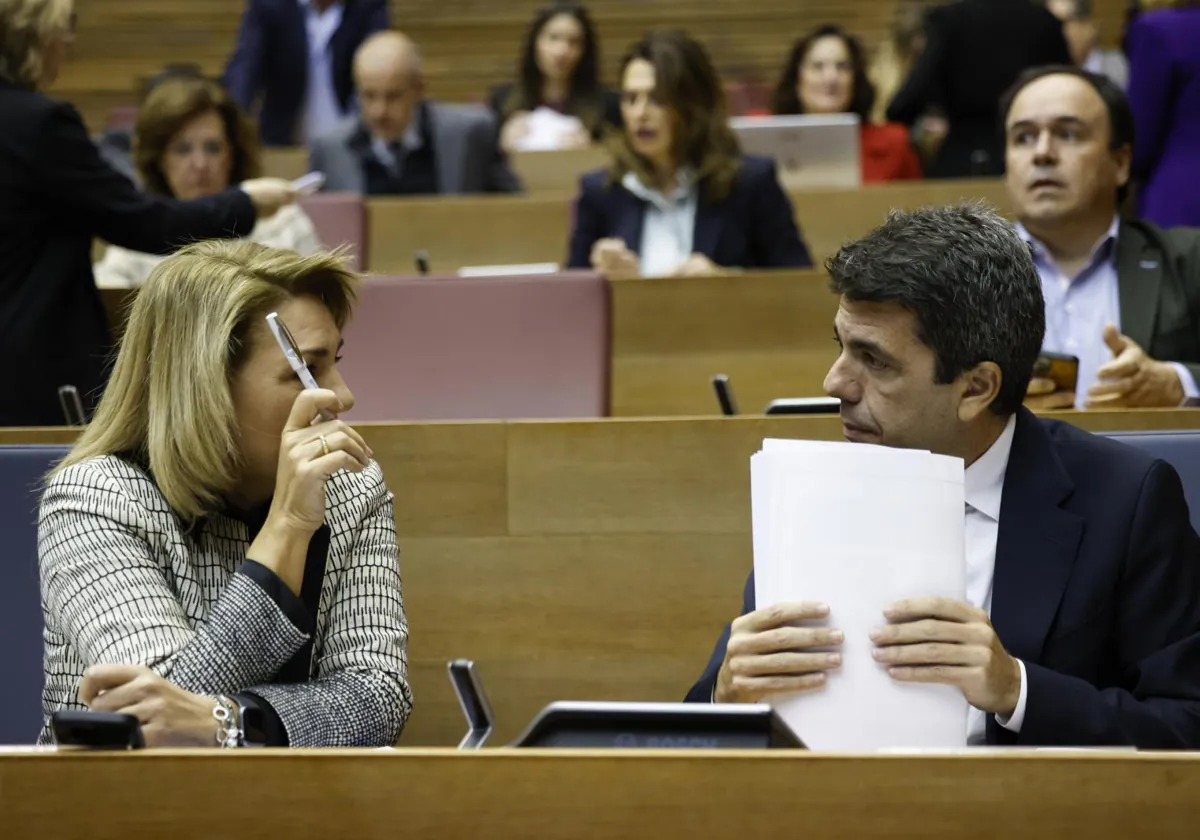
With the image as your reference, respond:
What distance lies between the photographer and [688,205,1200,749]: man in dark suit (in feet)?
5.26

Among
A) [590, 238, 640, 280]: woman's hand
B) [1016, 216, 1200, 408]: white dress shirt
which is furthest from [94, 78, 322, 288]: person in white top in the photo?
[1016, 216, 1200, 408]: white dress shirt

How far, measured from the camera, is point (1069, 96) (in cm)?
307

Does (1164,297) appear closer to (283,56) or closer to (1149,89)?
(1149,89)

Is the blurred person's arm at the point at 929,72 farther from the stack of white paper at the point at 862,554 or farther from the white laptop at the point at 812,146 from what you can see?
the stack of white paper at the point at 862,554

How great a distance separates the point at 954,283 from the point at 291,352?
0.71 m

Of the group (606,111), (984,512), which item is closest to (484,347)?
(984,512)

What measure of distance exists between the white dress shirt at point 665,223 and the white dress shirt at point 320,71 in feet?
8.04

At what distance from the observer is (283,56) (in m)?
6.30

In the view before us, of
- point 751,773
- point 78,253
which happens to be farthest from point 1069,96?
point 751,773

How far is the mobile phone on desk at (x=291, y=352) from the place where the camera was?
1.75 m

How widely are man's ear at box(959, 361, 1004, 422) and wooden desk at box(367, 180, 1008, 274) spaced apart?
9.93 feet

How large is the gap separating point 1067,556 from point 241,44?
5.18m

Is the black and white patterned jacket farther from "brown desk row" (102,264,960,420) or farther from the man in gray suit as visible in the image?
the man in gray suit

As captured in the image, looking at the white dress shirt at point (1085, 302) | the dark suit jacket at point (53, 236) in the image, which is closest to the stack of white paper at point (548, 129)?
the dark suit jacket at point (53, 236)
